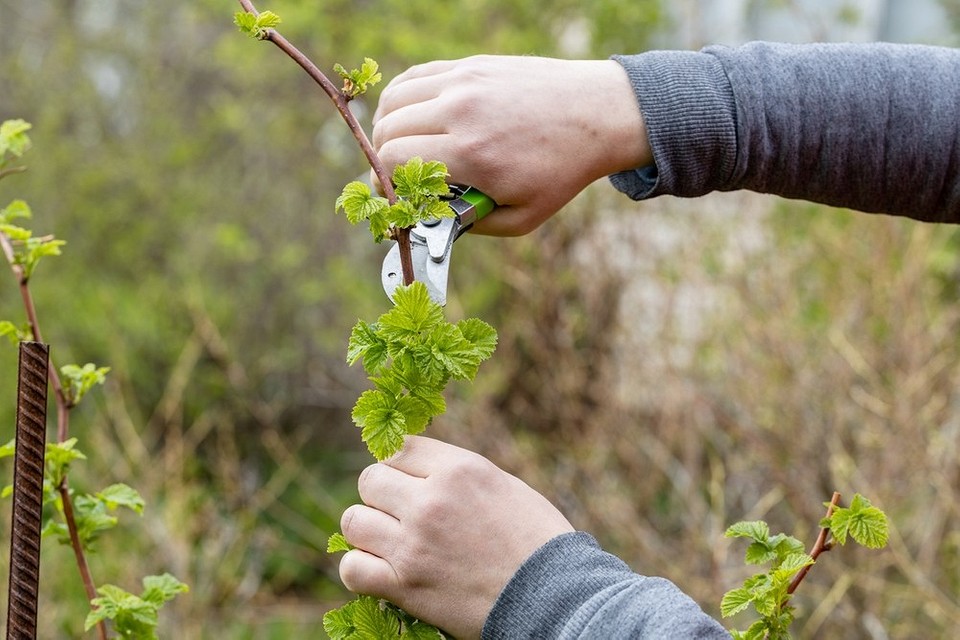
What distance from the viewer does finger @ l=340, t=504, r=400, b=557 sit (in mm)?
995

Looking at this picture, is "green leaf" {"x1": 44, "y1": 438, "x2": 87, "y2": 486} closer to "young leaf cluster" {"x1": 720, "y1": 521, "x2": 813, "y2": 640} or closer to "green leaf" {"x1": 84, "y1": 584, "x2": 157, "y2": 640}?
"green leaf" {"x1": 84, "y1": 584, "x2": 157, "y2": 640}

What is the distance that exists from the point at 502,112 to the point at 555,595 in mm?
538

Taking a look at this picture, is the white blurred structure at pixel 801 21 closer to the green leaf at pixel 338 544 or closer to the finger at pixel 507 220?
the finger at pixel 507 220

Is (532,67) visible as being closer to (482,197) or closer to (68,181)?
(482,197)

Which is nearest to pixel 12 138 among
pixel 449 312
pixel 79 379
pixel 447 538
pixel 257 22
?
pixel 79 379

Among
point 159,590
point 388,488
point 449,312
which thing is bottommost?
point 449,312

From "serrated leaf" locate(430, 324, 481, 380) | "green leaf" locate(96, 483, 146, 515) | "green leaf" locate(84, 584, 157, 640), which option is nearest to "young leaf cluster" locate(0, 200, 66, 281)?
"green leaf" locate(96, 483, 146, 515)

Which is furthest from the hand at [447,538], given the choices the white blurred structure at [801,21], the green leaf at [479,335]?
the white blurred structure at [801,21]

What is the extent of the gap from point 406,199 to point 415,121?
201mm

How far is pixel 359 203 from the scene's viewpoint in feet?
3.29

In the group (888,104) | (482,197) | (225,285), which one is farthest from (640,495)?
(225,285)

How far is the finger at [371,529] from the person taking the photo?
39.2 inches

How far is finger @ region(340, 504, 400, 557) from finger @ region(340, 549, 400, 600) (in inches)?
0.4

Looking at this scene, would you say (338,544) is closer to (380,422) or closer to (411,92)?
(380,422)
